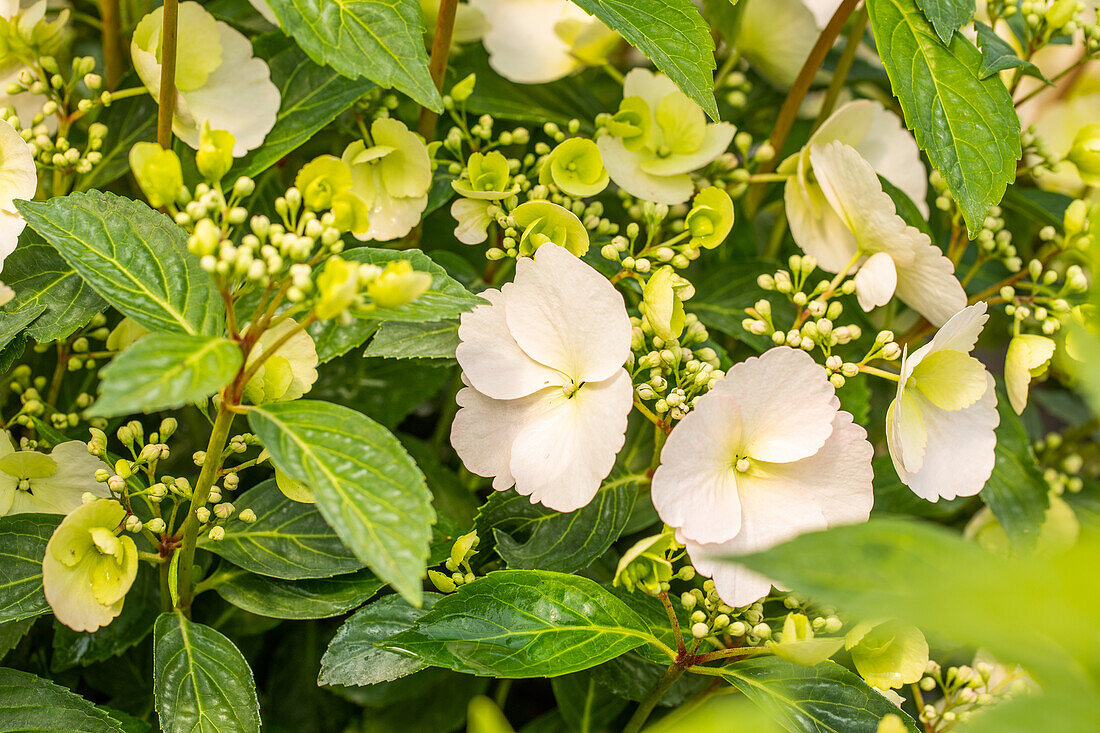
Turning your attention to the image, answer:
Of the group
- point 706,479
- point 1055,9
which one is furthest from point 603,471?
point 1055,9

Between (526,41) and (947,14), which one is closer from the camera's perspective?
(947,14)

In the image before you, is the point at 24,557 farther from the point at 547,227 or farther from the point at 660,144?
the point at 660,144

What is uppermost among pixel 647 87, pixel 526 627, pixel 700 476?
pixel 647 87

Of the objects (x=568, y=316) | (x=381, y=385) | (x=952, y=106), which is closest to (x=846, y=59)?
(x=952, y=106)

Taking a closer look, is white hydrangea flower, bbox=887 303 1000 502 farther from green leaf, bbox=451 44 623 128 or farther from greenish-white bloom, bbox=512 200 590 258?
green leaf, bbox=451 44 623 128

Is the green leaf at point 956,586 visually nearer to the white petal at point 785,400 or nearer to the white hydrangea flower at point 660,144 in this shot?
the white petal at point 785,400

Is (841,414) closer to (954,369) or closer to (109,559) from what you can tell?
(954,369)

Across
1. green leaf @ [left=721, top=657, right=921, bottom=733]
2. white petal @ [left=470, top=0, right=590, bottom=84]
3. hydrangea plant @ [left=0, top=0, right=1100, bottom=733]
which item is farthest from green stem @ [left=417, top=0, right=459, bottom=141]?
green leaf @ [left=721, top=657, right=921, bottom=733]

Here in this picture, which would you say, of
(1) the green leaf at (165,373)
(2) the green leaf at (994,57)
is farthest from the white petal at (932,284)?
(1) the green leaf at (165,373)
